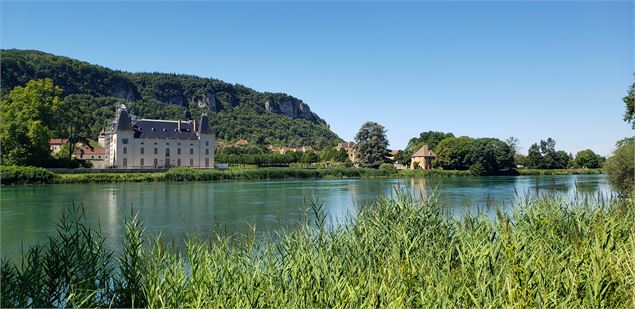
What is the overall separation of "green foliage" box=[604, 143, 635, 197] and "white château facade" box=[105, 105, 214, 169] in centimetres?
5256

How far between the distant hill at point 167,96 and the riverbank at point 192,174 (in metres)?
50.3

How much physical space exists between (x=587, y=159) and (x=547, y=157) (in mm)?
10193

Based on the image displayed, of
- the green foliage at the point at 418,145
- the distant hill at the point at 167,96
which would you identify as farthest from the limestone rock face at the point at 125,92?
the green foliage at the point at 418,145

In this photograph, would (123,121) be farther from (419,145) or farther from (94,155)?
(419,145)

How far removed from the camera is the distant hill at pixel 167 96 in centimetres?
11347

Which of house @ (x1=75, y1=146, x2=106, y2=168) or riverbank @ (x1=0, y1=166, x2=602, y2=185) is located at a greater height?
house @ (x1=75, y1=146, x2=106, y2=168)

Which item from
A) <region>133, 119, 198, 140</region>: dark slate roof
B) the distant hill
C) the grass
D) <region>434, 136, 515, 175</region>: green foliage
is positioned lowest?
the grass

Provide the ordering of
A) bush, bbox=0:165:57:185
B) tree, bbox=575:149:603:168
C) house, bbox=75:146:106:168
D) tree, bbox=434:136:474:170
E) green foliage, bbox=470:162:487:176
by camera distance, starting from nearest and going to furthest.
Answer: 1. bush, bbox=0:165:57:185
2. green foliage, bbox=470:162:487:176
3. tree, bbox=434:136:474:170
4. house, bbox=75:146:106:168
5. tree, bbox=575:149:603:168

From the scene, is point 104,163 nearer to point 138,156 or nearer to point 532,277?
point 138,156

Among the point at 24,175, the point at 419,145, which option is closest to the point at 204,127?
the point at 24,175

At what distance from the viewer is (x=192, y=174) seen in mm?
48656

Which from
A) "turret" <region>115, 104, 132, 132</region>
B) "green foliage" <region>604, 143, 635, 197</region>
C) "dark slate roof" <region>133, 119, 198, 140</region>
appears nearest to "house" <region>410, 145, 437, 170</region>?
"dark slate roof" <region>133, 119, 198, 140</region>

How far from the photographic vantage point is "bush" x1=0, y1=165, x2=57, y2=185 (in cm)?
3669

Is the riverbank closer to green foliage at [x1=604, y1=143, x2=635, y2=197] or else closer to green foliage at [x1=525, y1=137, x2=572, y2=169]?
green foliage at [x1=525, y1=137, x2=572, y2=169]
